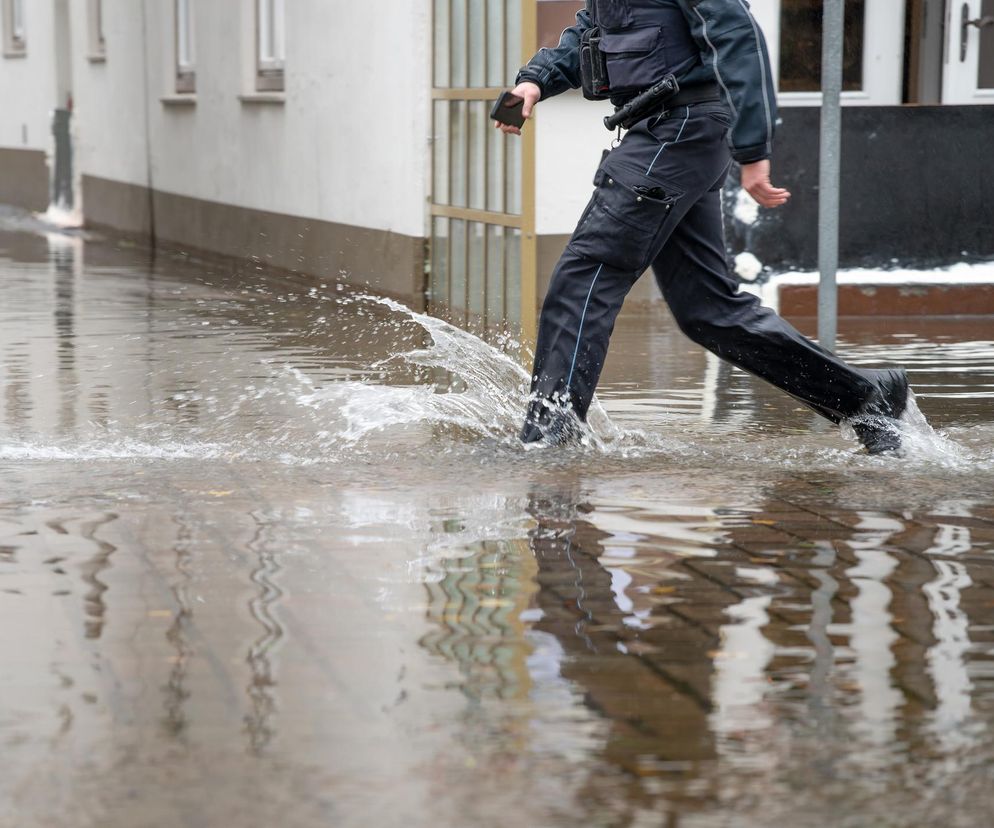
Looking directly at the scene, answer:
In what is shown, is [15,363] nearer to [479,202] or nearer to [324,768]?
[479,202]

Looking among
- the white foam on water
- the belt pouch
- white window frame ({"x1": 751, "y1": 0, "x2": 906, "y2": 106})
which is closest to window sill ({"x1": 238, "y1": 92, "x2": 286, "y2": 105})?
white window frame ({"x1": 751, "y1": 0, "x2": 906, "y2": 106})

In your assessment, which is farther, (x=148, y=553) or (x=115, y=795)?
(x=148, y=553)

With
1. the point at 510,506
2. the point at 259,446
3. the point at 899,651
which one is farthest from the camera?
the point at 259,446

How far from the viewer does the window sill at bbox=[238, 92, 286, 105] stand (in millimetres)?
13945

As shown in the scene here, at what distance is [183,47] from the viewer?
17.0 meters

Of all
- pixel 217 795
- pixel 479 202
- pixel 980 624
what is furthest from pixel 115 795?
pixel 479 202

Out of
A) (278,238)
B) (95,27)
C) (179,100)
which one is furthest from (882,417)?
(95,27)

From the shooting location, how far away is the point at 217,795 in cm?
280

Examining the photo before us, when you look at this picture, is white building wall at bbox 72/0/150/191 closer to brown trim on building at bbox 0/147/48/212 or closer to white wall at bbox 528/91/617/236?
brown trim on building at bbox 0/147/48/212

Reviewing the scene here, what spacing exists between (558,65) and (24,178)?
1870 cm

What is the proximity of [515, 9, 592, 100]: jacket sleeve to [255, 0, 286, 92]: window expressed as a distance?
8.53m

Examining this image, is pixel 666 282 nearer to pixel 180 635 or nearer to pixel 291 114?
pixel 180 635

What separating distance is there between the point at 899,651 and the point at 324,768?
1189mm

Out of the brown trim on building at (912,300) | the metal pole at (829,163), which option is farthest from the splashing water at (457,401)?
the brown trim on building at (912,300)
